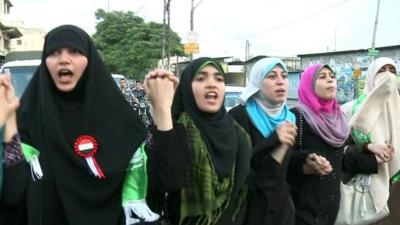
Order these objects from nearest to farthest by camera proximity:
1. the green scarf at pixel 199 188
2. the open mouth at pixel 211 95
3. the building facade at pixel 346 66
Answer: the green scarf at pixel 199 188 < the open mouth at pixel 211 95 < the building facade at pixel 346 66

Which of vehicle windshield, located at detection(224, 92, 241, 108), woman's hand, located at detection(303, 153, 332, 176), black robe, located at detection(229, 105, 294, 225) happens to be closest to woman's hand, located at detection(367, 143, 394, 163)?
woman's hand, located at detection(303, 153, 332, 176)

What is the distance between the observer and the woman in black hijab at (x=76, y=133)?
77.6 inches

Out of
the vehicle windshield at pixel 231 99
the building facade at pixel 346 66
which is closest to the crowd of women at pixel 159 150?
the vehicle windshield at pixel 231 99

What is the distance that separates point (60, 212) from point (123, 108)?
504 millimetres

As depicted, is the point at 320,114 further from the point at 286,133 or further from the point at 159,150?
the point at 159,150

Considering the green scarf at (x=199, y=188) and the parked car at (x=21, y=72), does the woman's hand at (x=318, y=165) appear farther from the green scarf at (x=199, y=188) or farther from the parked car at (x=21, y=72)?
the parked car at (x=21, y=72)

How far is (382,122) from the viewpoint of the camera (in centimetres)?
338

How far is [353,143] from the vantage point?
11.0ft

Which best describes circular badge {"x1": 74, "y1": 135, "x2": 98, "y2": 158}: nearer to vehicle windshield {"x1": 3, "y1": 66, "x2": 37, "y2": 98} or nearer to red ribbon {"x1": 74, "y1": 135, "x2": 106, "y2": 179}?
red ribbon {"x1": 74, "y1": 135, "x2": 106, "y2": 179}

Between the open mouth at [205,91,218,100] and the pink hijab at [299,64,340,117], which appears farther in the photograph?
the pink hijab at [299,64,340,117]

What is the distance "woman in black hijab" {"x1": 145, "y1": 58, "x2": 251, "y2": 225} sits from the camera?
208cm

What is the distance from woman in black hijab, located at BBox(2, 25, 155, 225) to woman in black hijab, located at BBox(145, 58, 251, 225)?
0.48ft

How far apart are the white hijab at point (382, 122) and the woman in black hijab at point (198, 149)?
3.87 feet

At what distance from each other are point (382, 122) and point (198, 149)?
1.70m
